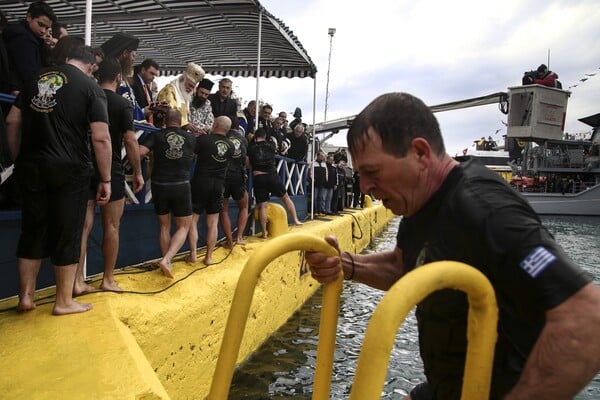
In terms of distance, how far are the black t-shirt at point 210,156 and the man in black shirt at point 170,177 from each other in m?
0.63

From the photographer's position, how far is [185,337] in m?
3.89

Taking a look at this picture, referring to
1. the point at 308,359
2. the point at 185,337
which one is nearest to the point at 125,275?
the point at 185,337

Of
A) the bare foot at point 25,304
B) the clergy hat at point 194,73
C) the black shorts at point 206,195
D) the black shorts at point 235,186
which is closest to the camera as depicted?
the bare foot at point 25,304

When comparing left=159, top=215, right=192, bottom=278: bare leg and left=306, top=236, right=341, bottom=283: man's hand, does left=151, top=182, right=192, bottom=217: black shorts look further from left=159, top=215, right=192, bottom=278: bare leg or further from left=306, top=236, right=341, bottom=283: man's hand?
left=306, top=236, right=341, bottom=283: man's hand

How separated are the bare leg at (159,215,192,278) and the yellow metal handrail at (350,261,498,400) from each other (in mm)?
3633

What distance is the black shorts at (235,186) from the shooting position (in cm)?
658

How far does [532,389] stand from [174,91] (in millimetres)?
5655

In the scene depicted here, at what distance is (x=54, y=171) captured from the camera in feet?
10.2

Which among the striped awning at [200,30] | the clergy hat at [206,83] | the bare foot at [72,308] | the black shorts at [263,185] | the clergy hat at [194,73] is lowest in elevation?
the bare foot at [72,308]

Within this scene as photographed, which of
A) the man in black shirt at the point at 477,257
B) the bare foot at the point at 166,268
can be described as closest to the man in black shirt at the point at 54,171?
the bare foot at the point at 166,268

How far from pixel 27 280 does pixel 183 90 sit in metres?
3.70

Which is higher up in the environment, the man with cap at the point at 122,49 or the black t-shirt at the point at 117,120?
the man with cap at the point at 122,49

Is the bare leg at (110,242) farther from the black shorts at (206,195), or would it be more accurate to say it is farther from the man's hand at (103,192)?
the black shorts at (206,195)

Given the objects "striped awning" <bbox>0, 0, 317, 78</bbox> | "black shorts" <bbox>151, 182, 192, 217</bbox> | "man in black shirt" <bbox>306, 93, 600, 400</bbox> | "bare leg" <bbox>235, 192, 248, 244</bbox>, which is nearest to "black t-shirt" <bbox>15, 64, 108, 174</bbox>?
"black shorts" <bbox>151, 182, 192, 217</bbox>
